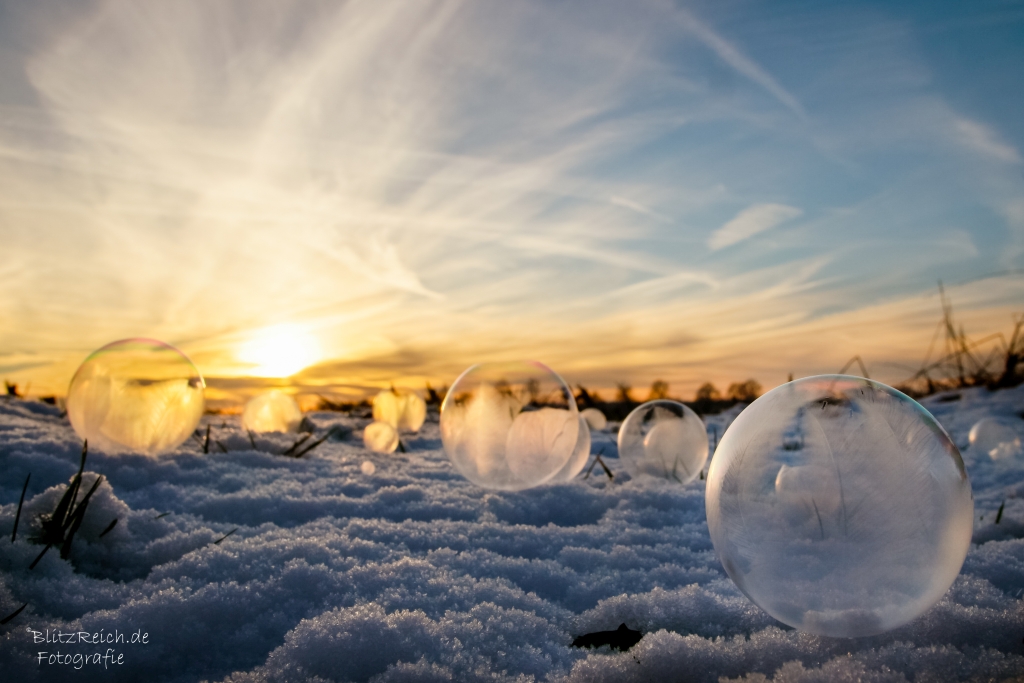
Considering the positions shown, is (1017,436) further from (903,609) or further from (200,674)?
(200,674)

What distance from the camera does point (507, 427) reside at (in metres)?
3.55

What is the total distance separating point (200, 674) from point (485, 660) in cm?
87

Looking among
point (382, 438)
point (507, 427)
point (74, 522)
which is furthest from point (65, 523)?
point (382, 438)

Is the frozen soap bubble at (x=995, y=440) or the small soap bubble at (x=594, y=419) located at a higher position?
the small soap bubble at (x=594, y=419)

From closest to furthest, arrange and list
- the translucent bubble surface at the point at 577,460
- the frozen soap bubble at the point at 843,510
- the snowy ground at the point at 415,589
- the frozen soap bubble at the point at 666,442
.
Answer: the frozen soap bubble at the point at 843,510
the snowy ground at the point at 415,589
the translucent bubble surface at the point at 577,460
the frozen soap bubble at the point at 666,442

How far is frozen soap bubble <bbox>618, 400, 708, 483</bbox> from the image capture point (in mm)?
4285

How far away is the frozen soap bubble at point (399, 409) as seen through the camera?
693 cm

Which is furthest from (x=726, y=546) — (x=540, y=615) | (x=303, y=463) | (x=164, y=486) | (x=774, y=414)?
(x=303, y=463)

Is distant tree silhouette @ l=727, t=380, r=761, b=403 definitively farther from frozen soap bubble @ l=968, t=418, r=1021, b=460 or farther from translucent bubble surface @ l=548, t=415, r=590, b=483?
translucent bubble surface @ l=548, t=415, r=590, b=483

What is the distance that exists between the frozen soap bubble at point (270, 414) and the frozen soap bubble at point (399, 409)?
3.03 feet

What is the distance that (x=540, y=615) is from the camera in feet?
7.34

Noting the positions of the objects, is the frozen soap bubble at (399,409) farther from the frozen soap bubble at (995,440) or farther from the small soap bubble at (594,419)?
the frozen soap bubble at (995,440)

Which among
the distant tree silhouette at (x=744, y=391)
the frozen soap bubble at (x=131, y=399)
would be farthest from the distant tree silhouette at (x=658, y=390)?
the frozen soap bubble at (x=131, y=399)

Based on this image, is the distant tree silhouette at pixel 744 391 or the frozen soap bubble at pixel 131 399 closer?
the frozen soap bubble at pixel 131 399
